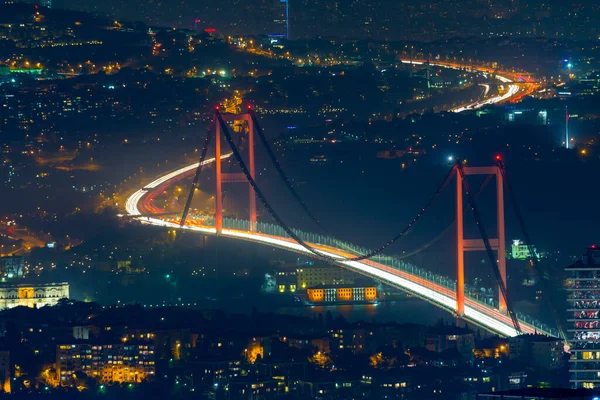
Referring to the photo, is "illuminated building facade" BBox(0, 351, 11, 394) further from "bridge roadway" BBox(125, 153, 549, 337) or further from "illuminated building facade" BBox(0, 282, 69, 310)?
"illuminated building facade" BBox(0, 282, 69, 310)

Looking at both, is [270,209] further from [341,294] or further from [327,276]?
[341,294]

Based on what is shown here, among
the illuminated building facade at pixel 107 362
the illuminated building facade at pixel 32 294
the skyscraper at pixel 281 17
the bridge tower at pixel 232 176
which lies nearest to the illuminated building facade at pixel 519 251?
the bridge tower at pixel 232 176

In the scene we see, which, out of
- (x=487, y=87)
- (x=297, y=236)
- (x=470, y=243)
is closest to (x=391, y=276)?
(x=470, y=243)

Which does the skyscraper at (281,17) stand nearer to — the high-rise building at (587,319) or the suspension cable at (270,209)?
the suspension cable at (270,209)

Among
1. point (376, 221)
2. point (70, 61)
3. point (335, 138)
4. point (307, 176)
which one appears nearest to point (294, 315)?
point (376, 221)

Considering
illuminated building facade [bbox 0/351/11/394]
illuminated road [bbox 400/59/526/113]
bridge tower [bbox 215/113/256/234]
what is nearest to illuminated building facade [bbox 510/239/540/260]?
bridge tower [bbox 215/113/256/234]

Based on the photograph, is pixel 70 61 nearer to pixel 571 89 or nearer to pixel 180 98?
pixel 180 98
